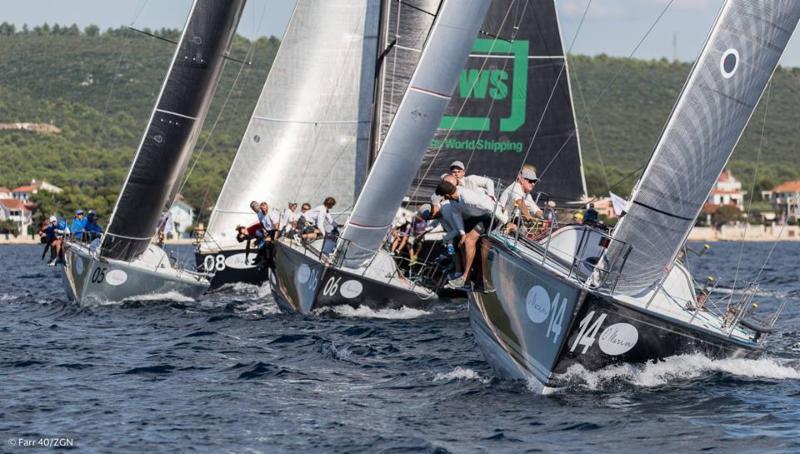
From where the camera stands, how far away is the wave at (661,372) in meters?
10.9

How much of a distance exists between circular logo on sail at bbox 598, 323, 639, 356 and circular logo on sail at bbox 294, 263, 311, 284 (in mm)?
7533

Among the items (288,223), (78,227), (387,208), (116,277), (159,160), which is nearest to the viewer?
(387,208)

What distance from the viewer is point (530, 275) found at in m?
11.2

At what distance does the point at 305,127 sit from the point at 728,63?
15014mm

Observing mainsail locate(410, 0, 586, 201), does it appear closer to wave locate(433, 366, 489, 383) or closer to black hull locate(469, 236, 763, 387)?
wave locate(433, 366, 489, 383)

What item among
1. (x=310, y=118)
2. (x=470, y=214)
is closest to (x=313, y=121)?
(x=310, y=118)

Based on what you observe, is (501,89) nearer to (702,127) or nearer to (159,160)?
(159,160)

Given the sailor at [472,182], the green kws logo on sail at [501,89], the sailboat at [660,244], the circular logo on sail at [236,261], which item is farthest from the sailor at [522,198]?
the circular logo on sail at [236,261]

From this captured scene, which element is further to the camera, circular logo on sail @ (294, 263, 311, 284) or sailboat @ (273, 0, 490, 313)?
circular logo on sail @ (294, 263, 311, 284)

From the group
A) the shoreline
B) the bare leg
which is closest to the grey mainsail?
the bare leg

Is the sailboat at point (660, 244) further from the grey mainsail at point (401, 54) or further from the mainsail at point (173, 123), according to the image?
the grey mainsail at point (401, 54)

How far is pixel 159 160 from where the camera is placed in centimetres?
1941

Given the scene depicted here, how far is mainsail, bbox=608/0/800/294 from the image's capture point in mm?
10336

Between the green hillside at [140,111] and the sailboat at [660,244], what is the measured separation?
86.0 meters
